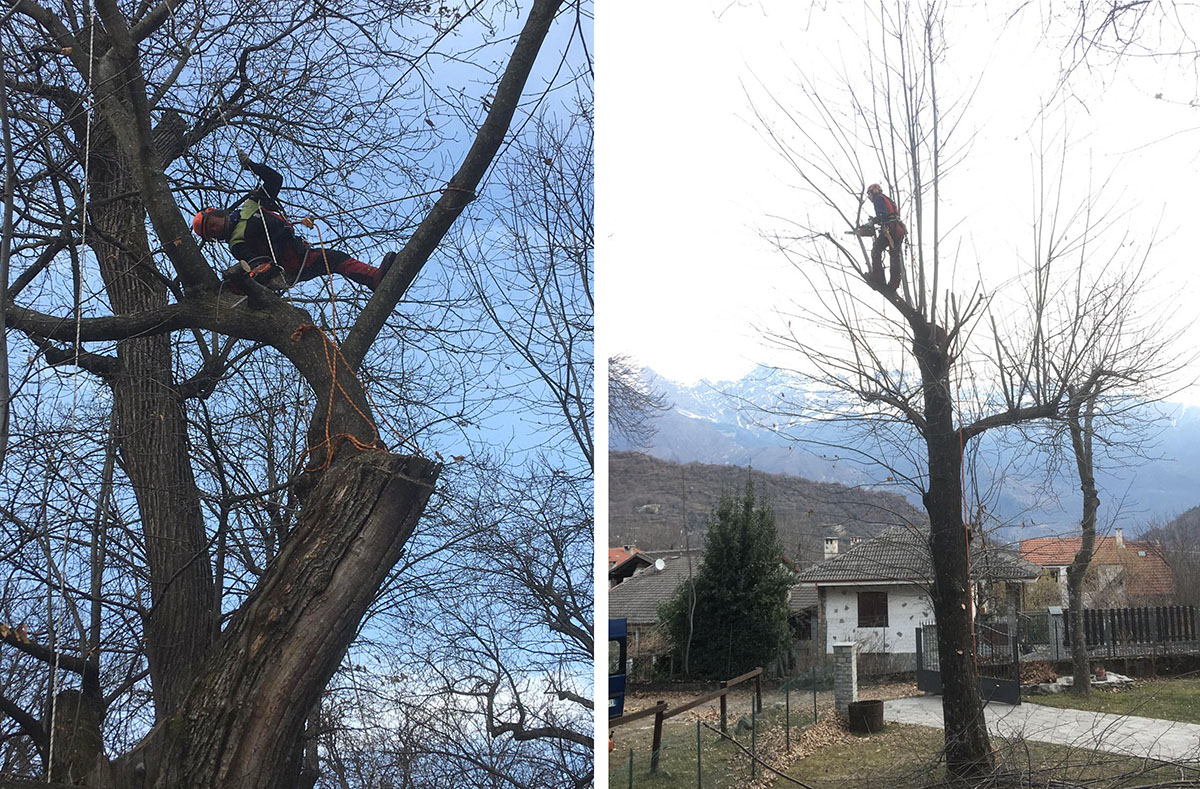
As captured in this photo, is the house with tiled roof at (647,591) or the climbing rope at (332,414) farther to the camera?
the house with tiled roof at (647,591)

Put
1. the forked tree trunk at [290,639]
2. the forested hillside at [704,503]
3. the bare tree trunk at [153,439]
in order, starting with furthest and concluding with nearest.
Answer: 1. the forested hillside at [704,503]
2. the bare tree trunk at [153,439]
3. the forked tree trunk at [290,639]

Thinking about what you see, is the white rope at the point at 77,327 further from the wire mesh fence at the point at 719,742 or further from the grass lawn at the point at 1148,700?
the grass lawn at the point at 1148,700

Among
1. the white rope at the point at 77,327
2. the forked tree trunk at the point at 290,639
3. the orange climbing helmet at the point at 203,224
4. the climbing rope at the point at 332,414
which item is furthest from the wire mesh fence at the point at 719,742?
the orange climbing helmet at the point at 203,224

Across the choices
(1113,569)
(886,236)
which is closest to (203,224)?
(886,236)

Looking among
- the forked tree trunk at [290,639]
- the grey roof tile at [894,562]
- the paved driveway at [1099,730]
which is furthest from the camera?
the grey roof tile at [894,562]

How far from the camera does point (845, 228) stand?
2.89 metres

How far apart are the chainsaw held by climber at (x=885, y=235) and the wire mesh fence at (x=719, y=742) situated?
1.19 metres

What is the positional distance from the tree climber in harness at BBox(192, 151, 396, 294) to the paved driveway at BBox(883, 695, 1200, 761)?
2081 millimetres

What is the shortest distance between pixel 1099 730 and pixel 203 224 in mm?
2570

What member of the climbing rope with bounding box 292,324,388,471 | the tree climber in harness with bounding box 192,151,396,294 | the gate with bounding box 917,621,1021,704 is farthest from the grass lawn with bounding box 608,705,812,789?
the tree climber in harness with bounding box 192,151,396,294

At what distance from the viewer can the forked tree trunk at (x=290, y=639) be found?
1.75m

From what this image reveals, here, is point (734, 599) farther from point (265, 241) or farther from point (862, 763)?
point (265, 241)

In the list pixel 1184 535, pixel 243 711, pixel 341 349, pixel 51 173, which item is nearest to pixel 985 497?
pixel 1184 535

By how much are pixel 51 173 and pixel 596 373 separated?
1.37 meters
